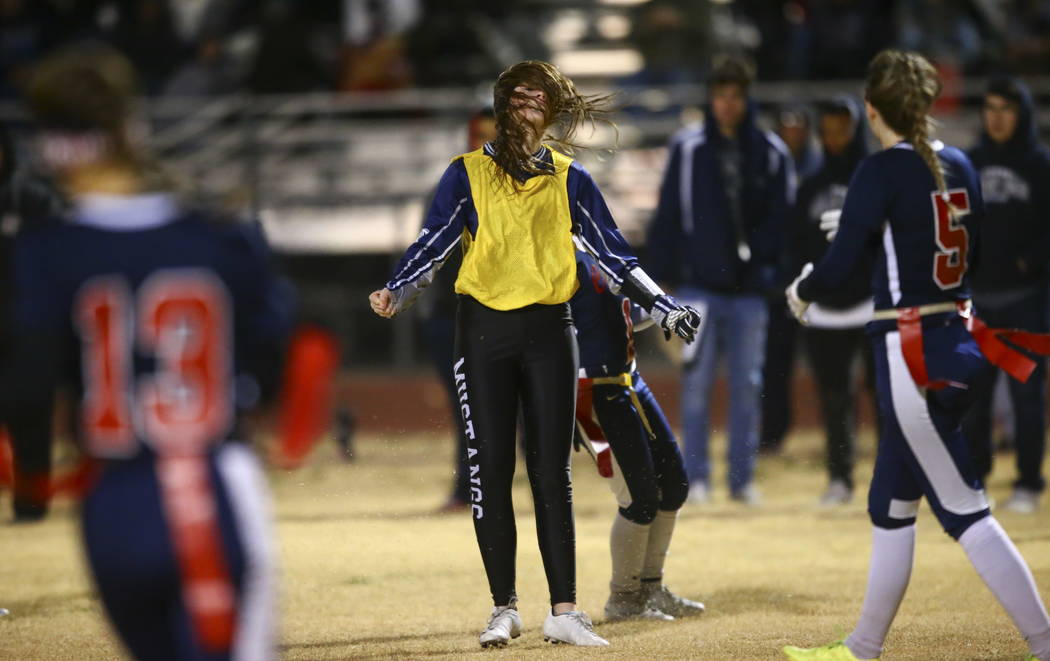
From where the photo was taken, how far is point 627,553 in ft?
20.3

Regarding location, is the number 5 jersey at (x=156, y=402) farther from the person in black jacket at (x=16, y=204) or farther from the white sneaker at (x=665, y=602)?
the person in black jacket at (x=16, y=204)

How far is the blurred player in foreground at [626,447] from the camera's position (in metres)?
6.06

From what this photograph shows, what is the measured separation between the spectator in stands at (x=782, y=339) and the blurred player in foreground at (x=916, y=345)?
3.70m

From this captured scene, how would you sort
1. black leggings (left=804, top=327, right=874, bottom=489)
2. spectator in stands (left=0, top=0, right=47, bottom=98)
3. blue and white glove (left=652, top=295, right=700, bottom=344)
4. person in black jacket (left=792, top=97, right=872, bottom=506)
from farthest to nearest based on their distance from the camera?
spectator in stands (left=0, top=0, right=47, bottom=98)
black leggings (left=804, top=327, right=874, bottom=489)
person in black jacket (left=792, top=97, right=872, bottom=506)
blue and white glove (left=652, top=295, right=700, bottom=344)

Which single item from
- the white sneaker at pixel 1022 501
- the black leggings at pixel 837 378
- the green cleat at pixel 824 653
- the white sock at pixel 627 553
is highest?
the black leggings at pixel 837 378

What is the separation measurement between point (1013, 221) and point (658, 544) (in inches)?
149

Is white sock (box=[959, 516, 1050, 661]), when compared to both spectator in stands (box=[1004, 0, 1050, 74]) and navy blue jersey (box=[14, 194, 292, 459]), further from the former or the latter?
spectator in stands (box=[1004, 0, 1050, 74])

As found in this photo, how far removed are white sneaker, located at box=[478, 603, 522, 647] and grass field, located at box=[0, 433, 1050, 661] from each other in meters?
0.06

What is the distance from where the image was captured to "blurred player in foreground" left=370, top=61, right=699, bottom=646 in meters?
5.50

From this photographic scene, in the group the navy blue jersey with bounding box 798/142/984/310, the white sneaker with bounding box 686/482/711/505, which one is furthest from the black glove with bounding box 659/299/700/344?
the white sneaker with bounding box 686/482/711/505

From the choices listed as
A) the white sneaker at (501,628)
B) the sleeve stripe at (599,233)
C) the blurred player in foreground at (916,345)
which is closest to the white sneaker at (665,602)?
the white sneaker at (501,628)

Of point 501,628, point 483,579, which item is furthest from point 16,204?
point 501,628

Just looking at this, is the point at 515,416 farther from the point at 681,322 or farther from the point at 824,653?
the point at 824,653

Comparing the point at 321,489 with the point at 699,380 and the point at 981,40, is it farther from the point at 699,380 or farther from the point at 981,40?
the point at 981,40
